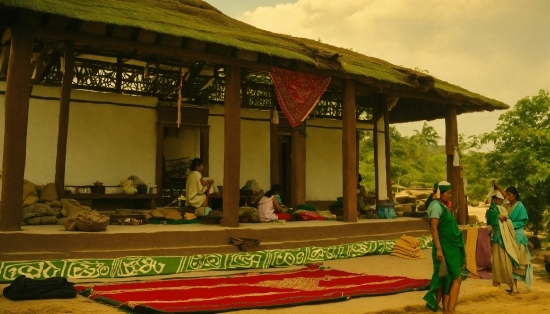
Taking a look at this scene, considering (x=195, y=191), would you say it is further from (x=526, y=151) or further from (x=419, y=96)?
(x=526, y=151)

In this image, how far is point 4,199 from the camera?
23.8 feet

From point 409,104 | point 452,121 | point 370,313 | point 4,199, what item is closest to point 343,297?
point 370,313

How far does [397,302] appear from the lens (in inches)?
254

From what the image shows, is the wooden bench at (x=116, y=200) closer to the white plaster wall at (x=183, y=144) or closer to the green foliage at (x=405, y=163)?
the white plaster wall at (x=183, y=144)

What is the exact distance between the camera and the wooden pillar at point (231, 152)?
9188 mm

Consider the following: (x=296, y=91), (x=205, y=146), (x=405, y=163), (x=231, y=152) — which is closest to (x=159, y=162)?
(x=205, y=146)

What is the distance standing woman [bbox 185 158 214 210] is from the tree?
841 centimetres

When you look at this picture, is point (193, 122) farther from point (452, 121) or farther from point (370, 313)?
point (370, 313)

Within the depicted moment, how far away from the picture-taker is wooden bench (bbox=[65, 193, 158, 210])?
1119 cm

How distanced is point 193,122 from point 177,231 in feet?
16.4

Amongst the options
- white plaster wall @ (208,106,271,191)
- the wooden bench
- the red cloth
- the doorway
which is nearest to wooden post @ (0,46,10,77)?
the wooden bench

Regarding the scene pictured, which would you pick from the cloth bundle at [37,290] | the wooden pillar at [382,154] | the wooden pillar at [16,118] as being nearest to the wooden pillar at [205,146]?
the wooden pillar at [382,154]

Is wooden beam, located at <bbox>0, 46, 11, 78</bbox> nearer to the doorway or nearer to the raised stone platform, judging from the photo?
the raised stone platform

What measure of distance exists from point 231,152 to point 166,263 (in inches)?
87.7
